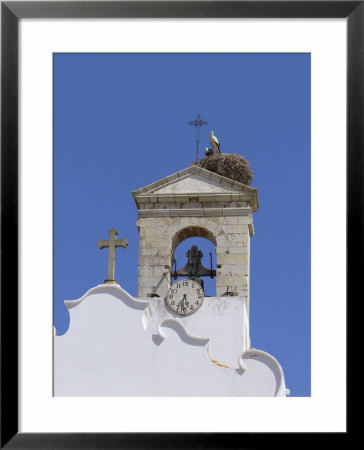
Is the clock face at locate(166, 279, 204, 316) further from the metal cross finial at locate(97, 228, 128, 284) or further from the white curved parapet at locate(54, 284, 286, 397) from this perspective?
the metal cross finial at locate(97, 228, 128, 284)

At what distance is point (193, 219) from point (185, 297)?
120cm

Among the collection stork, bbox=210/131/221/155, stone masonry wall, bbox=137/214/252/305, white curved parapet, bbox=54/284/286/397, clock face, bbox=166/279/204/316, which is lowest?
white curved parapet, bbox=54/284/286/397

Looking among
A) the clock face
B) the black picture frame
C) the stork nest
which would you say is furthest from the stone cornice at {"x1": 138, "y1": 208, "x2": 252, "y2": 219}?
the black picture frame

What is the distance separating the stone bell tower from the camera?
1261cm

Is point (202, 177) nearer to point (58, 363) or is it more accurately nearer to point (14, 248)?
point (58, 363)

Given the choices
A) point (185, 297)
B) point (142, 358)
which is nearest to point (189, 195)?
point (185, 297)

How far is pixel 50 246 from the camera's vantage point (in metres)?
5.98

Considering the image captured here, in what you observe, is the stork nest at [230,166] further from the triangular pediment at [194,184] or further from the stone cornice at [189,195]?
the stone cornice at [189,195]

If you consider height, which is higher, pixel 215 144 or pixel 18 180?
pixel 215 144

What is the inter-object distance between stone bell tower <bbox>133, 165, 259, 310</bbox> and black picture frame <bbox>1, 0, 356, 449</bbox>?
22.1 ft

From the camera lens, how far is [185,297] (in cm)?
1201

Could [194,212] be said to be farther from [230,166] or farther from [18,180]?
[18,180]

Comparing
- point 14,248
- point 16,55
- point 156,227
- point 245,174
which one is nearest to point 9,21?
point 16,55

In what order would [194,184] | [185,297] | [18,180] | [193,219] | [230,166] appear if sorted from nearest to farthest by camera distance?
[18,180]
[185,297]
[193,219]
[194,184]
[230,166]
